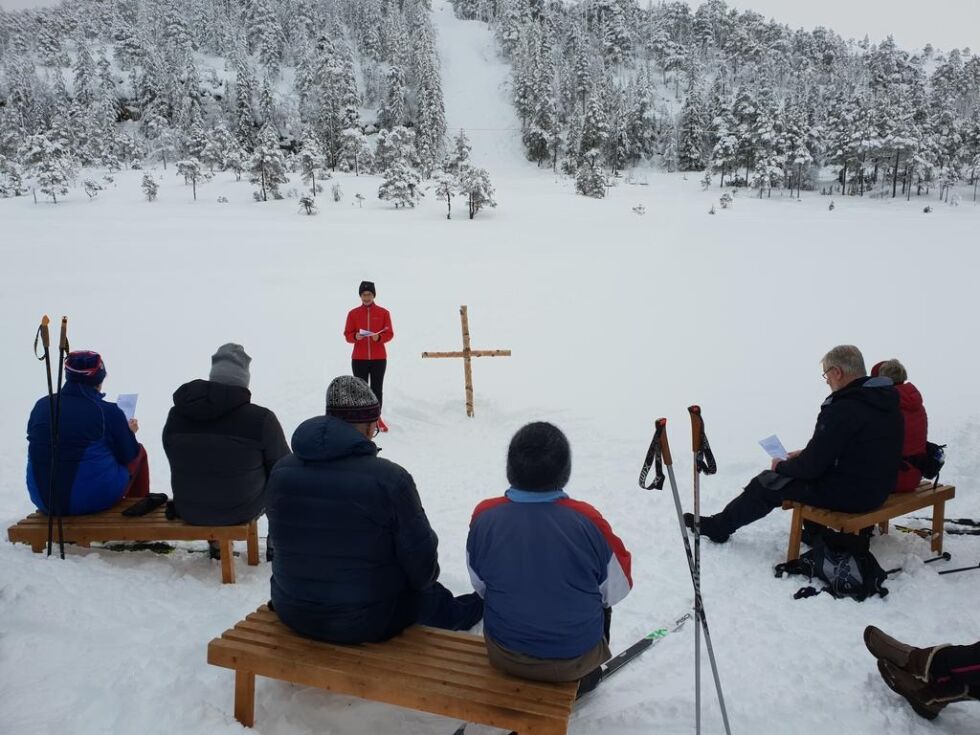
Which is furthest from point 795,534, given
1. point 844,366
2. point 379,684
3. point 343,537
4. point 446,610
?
point 343,537

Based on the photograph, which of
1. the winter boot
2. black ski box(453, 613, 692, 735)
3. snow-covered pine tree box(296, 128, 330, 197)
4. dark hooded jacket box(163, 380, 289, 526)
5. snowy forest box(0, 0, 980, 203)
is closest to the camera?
→ black ski box(453, 613, 692, 735)

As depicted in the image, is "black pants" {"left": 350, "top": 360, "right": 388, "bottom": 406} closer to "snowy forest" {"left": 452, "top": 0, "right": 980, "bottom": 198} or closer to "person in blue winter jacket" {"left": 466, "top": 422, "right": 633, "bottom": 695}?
"person in blue winter jacket" {"left": 466, "top": 422, "right": 633, "bottom": 695}

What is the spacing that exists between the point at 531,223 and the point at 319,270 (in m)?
15.0

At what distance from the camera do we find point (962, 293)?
56.7ft

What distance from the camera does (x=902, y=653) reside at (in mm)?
3381

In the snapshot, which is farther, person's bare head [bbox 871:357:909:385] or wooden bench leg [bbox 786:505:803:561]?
person's bare head [bbox 871:357:909:385]

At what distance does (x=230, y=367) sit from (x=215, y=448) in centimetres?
63

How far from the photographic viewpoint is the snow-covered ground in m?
3.38

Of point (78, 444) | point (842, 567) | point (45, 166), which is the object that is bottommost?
point (842, 567)

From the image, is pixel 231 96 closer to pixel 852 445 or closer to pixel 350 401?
pixel 350 401

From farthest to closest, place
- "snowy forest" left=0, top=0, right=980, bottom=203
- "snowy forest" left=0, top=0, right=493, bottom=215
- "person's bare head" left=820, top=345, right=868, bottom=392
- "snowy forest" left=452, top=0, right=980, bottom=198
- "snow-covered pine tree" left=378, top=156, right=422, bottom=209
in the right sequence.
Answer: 1. "snowy forest" left=452, top=0, right=980, bottom=198
2. "snowy forest" left=0, top=0, right=980, bottom=203
3. "snowy forest" left=0, top=0, right=493, bottom=215
4. "snow-covered pine tree" left=378, top=156, right=422, bottom=209
5. "person's bare head" left=820, top=345, right=868, bottom=392

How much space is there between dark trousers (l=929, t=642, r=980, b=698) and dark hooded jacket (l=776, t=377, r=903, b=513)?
5.69 ft

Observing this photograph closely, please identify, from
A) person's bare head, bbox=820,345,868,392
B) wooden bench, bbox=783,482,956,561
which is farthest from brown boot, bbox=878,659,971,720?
person's bare head, bbox=820,345,868,392

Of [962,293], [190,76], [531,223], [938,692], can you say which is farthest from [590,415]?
[190,76]
